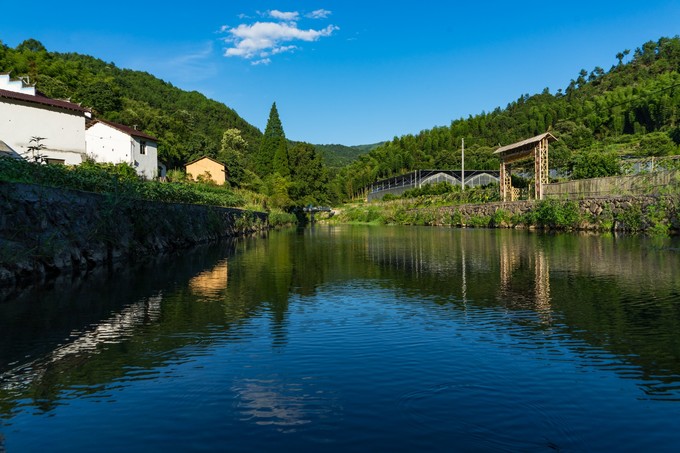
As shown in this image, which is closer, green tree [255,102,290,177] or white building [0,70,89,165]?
white building [0,70,89,165]

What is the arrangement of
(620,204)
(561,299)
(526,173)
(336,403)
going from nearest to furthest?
(336,403), (561,299), (620,204), (526,173)

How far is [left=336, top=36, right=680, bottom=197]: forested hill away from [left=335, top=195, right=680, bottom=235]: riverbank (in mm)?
15469

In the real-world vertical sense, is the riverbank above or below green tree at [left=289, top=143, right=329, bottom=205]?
below

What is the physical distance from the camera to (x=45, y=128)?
4188 cm

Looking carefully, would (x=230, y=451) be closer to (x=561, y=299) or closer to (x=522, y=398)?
(x=522, y=398)

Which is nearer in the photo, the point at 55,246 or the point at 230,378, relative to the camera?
the point at 230,378

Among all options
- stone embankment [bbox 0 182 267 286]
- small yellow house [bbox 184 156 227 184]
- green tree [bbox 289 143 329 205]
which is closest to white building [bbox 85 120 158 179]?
small yellow house [bbox 184 156 227 184]

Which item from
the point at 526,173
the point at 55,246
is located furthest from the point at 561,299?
the point at 526,173

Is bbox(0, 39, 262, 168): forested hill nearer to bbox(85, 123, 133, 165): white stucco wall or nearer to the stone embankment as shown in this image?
bbox(85, 123, 133, 165): white stucco wall

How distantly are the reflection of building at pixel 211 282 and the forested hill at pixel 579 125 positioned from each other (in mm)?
52652

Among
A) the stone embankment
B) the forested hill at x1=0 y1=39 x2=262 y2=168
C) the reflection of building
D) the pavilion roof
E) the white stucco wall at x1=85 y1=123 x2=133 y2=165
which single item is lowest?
the reflection of building

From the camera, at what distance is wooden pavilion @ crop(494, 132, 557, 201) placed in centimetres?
4206

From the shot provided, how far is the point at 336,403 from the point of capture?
5.34 meters

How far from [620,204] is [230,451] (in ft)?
114
